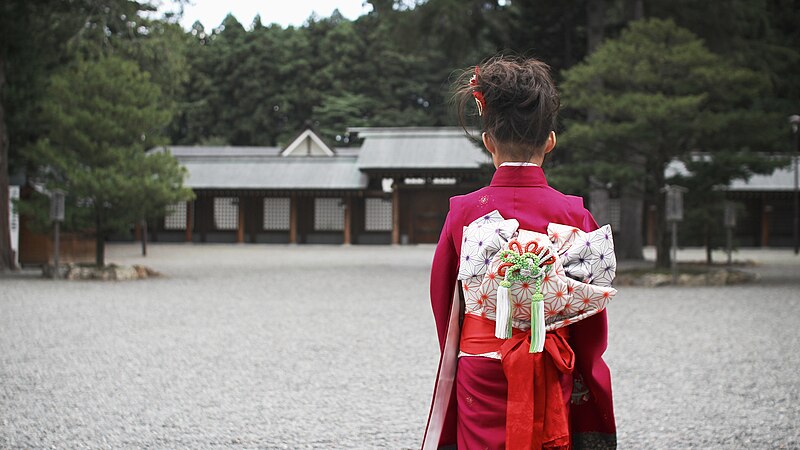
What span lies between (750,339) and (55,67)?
11983 mm

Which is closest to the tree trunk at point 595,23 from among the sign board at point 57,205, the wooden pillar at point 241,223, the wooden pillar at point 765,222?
the sign board at point 57,205

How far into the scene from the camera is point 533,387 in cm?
178

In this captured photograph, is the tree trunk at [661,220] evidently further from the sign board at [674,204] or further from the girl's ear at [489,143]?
the girl's ear at [489,143]

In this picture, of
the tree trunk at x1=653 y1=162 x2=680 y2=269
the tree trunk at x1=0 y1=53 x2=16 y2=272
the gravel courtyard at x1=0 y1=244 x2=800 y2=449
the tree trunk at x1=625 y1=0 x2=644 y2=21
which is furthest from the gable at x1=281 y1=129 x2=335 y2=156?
the gravel courtyard at x1=0 y1=244 x2=800 y2=449

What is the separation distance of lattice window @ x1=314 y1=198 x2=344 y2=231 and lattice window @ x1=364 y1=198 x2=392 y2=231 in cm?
83

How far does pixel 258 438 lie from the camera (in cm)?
346

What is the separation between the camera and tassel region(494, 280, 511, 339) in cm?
176

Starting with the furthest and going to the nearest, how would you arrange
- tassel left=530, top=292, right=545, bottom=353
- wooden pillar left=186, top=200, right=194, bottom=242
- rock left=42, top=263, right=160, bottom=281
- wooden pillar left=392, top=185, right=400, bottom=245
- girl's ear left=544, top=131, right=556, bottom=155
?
1. wooden pillar left=186, top=200, right=194, bottom=242
2. wooden pillar left=392, top=185, right=400, bottom=245
3. rock left=42, top=263, right=160, bottom=281
4. girl's ear left=544, top=131, right=556, bottom=155
5. tassel left=530, top=292, right=545, bottom=353

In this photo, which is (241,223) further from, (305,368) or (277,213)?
(305,368)

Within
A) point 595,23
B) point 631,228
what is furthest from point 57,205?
point 631,228

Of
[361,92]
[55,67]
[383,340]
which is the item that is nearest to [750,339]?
[383,340]

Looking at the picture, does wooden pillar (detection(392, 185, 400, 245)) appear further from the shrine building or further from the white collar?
the white collar

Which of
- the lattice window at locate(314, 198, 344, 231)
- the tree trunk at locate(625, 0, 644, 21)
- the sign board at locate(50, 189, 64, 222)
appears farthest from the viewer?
the lattice window at locate(314, 198, 344, 231)

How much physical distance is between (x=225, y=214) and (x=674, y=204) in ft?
56.2
